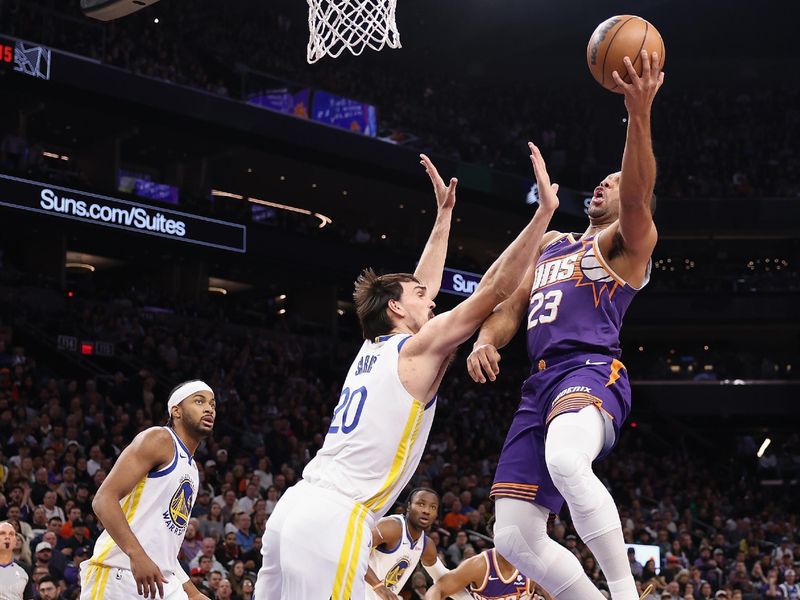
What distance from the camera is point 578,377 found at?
16.7 ft

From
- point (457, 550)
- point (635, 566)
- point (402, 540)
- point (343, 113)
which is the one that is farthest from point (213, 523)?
point (343, 113)

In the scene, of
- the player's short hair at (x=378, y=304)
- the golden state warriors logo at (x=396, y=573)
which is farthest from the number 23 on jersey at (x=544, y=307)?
the golden state warriors logo at (x=396, y=573)

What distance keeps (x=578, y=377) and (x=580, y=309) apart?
0.36 metres

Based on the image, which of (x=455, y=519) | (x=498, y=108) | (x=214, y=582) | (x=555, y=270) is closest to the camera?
(x=555, y=270)

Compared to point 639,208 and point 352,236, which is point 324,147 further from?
point 639,208

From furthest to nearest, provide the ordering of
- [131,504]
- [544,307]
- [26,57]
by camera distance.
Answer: [26,57] → [131,504] → [544,307]

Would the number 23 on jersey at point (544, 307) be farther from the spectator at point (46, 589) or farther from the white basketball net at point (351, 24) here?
the spectator at point (46, 589)

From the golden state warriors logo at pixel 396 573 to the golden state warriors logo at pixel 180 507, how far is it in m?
2.75

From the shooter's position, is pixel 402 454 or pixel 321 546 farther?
pixel 402 454

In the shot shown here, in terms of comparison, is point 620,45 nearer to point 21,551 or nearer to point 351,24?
point 351,24

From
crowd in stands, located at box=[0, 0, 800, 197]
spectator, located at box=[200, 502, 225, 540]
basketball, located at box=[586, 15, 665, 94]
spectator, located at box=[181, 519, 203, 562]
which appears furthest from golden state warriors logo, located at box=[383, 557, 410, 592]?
crowd in stands, located at box=[0, 0, 800, 197]

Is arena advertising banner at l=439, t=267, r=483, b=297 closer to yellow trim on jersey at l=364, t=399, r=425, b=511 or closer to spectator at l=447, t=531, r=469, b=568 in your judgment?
spectator at l=447, t=531, r=469, b=568

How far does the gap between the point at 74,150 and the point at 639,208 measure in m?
25.4

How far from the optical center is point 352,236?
2909cm
